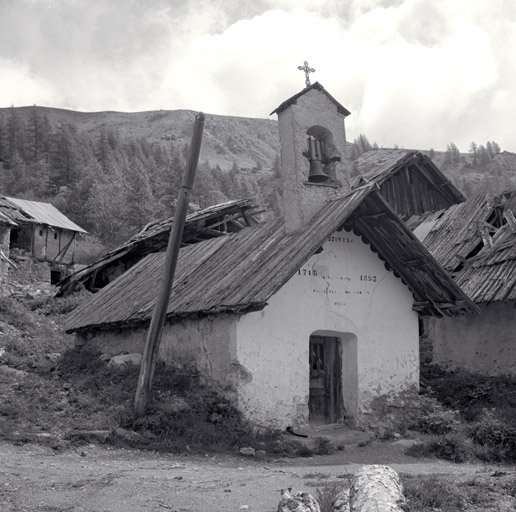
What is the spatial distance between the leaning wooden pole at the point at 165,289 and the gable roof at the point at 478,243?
7.41 m

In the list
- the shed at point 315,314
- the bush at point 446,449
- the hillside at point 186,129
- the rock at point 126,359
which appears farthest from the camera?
the hillside at point 186,129

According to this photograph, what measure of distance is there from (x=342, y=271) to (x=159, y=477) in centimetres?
629

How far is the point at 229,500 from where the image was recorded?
23.7ft

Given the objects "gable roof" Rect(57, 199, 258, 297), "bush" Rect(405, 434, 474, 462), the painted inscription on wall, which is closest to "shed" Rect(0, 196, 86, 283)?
"gable roof" Rect(57, 199, 258, 297)

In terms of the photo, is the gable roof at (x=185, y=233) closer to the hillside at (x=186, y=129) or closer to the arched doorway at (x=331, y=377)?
the arched doorway at (x=331, y=377)

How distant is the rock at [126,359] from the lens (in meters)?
14.1

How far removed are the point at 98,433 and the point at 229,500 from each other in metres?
3.73

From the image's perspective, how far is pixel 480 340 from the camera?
1675 centimetres

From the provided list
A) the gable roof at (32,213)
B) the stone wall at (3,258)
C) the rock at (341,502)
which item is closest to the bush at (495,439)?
the rock at (341,502)

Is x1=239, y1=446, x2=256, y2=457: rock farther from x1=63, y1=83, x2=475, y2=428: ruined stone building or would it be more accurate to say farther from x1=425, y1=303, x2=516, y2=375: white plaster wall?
x1=425, y1=303, x2=516, y2=375: white plaster wall

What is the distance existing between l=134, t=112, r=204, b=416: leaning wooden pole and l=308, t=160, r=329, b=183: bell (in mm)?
3215

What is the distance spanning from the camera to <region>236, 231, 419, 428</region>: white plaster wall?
1195 cm

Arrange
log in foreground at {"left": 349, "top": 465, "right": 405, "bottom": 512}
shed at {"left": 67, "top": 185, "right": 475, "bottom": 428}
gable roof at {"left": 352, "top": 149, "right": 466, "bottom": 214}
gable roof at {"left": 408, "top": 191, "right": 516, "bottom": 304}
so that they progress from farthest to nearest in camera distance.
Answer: gable roof at {"left": 352, "top": 149, "right": 466, "bottom": 214} < gable roof at {"left": 408, "top": 191, "right": 516, "bottom": 304} < shed at {"left": 67, "top": 185, "right": 475, "bottom": 428} < log in foreground at {"left": 349, "top": 465, "right": 405, "bottom": 512}

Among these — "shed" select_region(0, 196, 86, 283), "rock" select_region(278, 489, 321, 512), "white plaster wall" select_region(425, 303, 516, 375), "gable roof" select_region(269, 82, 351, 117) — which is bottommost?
"rock" select_region(278, 489, 321, 512)
